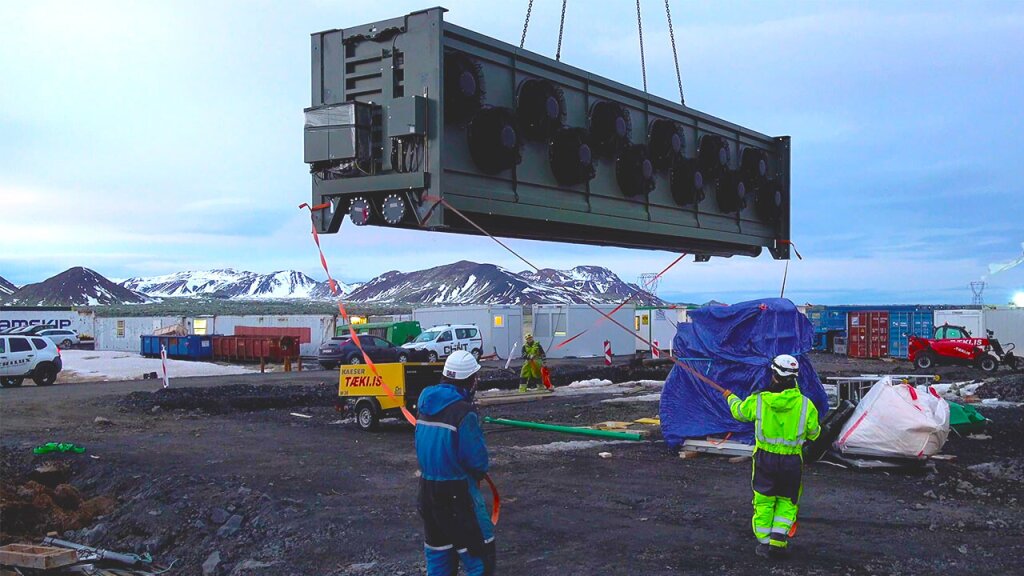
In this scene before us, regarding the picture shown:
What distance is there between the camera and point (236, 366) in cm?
3638

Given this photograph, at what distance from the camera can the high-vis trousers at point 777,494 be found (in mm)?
6801

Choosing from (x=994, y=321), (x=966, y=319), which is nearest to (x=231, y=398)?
(x=966, y=319)

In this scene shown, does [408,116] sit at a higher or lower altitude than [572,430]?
higher

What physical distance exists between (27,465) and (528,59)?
9069mm

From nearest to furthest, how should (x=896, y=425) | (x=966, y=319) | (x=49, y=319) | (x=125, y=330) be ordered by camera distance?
(x=896, y=425)
(x=966, y=319)
(x=125, y=330)
(x=49, y=319)

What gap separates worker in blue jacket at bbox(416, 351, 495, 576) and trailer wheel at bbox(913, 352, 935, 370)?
3149 cm

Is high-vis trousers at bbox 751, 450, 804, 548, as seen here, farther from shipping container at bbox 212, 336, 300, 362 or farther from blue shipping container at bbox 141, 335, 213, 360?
blue shipping container at bbox 141, 335, 213, 360

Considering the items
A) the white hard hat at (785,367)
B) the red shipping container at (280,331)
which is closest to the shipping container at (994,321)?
the red shipping container at (280,331)

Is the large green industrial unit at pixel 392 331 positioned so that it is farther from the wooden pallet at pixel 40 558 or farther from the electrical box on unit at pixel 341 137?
the wooden pallet at pixel 40 558

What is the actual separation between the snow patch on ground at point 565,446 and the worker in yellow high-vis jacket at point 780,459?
643 centimetres

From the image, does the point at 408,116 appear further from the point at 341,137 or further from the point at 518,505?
the point at 518,505

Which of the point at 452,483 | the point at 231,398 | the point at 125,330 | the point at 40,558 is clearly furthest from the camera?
the point at 125,330

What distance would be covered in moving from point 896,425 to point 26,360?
2490 cm

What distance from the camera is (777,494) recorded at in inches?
270
